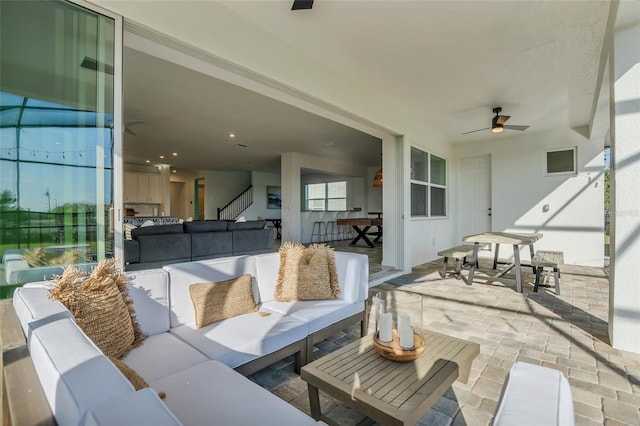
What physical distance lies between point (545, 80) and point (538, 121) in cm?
199

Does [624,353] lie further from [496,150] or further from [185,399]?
[496,150]

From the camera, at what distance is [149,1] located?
205cm

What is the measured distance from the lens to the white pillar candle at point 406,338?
146cm

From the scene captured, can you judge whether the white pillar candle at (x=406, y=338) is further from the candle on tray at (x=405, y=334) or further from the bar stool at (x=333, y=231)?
the bar stool at (x=333, y=231)

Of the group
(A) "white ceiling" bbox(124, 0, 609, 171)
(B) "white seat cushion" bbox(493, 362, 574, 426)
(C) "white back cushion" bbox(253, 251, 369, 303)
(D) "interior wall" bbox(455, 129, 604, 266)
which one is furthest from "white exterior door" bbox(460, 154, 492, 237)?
(B) "white seat cushion" bbox(493, 362, 574, 426)

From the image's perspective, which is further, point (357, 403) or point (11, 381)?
point (357, 403)

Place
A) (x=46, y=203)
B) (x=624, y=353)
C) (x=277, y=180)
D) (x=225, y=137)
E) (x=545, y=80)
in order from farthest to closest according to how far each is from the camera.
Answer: (x=277, y=180)
(x=225, y=137)
(x=545, y=80)
(x=624, y=353)
(x=46, y=203)

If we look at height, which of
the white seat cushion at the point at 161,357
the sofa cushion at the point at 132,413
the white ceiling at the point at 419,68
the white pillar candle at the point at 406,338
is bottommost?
the white seat cushion at the point at 161,357

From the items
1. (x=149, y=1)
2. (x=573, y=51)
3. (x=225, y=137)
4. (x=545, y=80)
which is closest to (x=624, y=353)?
(x=573, y=51)

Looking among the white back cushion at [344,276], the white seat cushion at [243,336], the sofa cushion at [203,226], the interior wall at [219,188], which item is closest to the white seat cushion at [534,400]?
the white seat cushion at [243,336]

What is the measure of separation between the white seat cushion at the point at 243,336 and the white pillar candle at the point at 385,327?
63 centimetres

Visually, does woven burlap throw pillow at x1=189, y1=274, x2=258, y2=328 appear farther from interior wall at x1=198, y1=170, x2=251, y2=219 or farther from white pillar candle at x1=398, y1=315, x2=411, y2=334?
interior wall at x1=198, y1=170, x2=251, y2=219

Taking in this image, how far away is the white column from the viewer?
2338 mm

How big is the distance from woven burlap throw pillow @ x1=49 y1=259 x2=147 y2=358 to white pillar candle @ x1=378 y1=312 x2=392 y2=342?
50.0 inches
